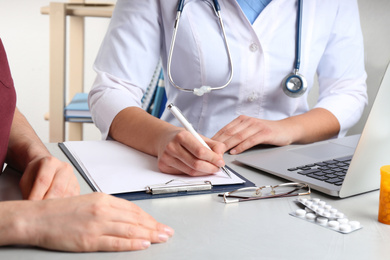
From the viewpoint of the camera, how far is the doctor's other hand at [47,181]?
2.31 ft

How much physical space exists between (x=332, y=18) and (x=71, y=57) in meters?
1.81

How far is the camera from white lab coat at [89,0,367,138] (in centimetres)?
128

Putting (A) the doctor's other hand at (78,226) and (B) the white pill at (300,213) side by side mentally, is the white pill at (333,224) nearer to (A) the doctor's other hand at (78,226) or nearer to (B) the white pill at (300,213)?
(B) the white pill at (300,213)

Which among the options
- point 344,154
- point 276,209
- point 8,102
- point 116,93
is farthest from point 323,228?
point 116,93

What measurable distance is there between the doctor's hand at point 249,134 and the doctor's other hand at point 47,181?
44 cm

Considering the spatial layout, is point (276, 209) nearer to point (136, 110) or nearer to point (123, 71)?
point (136, 110)

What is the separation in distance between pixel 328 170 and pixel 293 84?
43cm

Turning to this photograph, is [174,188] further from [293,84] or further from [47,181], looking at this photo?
[293,84]

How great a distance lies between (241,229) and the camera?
688 mm

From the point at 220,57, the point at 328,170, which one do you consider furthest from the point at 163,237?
the point at 220,57

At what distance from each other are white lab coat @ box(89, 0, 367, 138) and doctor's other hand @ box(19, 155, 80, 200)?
47cm

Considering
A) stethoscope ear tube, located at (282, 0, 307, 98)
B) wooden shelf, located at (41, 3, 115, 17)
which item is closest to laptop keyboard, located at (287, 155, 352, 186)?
stethoscope ear tube, located at (282, 0, 307, 98)

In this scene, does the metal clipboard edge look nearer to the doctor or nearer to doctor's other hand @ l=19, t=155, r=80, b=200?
doctor's other hand @ l=19, t=155, r=80, b=200

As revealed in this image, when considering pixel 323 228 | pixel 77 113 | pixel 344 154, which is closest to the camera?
pixel 323 228
